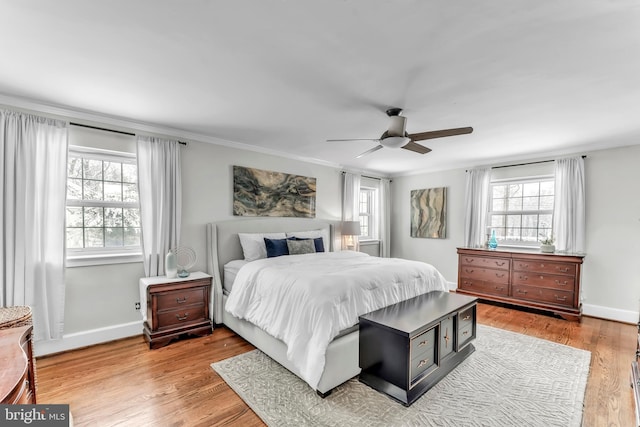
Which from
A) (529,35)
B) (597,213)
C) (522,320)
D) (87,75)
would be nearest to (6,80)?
(87,75)

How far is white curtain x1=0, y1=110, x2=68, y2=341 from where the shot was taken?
2609 millimetres

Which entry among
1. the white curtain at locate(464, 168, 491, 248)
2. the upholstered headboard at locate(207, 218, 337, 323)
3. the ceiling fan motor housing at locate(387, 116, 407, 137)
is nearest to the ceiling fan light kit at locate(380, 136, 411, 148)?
the ceiling fan motor housing at locate(387, 116, 407, 137)

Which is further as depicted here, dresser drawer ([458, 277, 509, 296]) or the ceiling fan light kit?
dresser drawer ([458, 277, 509, 296])

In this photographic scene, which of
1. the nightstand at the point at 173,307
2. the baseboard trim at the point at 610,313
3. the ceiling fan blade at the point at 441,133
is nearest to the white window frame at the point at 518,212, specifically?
the baseboard trim at the point at 610,313

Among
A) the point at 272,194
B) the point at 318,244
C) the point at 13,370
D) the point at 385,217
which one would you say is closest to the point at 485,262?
the point at 385,217

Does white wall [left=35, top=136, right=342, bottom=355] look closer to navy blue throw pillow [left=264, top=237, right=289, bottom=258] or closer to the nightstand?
the nightstand

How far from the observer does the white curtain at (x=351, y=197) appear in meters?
5.66

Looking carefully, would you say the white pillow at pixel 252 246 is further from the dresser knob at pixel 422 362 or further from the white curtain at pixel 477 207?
the white curtain at pixel 477 207

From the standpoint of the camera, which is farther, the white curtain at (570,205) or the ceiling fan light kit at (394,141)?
the white curtain at (570,205)

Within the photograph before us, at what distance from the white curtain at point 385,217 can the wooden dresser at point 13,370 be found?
18.5 ft

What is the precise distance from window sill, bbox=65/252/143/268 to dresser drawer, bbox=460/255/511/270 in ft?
16.2

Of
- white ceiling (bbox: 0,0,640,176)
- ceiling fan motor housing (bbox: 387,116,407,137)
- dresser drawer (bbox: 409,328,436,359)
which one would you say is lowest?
dresser drawer (bbox: 409,328,436,359)

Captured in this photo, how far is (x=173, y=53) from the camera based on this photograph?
1.92m

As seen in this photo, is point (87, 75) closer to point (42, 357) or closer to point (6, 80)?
point (6, 80)
